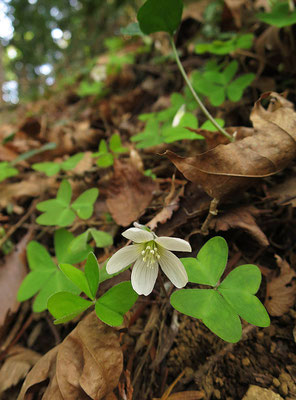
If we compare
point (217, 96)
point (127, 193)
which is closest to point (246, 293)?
point (127, 193)

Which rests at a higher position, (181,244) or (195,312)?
(181,244)

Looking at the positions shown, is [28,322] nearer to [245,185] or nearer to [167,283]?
[167,283]

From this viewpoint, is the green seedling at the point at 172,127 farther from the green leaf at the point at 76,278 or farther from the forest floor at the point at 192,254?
the green leaf at the point at 76,278

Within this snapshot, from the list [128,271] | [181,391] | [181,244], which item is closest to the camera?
[181,244]

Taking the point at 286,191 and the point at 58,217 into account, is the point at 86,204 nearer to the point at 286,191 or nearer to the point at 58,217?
the point at 58,217

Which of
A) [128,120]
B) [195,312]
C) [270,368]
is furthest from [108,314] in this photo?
[128,120]

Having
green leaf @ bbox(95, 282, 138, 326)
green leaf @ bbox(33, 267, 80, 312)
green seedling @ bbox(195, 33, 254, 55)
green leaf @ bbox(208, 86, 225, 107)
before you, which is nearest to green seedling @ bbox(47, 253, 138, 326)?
green leaf @ bbox(95, 282, 138, 326)

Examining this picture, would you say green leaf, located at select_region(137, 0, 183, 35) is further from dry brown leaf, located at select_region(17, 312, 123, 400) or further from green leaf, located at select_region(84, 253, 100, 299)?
dry brown leaf, located at select_region(17, 312, 123, 400)
